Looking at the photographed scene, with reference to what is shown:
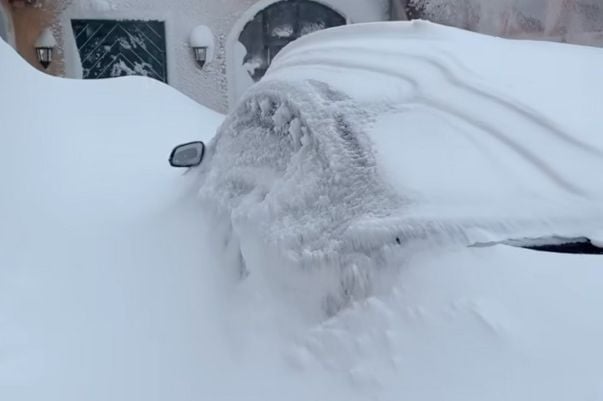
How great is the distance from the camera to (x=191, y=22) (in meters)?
8.47

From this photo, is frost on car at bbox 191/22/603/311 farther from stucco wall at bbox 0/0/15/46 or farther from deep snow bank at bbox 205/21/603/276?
stucco wall at bbox 0/0/15/46

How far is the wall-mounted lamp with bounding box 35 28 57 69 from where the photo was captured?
320 inches

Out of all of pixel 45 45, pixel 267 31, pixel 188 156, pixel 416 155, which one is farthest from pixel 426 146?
pixel 45 45

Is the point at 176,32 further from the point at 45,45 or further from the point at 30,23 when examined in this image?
the point at 30,23

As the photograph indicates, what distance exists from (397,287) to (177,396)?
0.55m

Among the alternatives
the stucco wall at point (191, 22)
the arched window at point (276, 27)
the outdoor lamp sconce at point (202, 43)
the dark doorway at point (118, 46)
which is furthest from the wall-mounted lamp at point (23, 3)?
the arched window at point (276, 27)

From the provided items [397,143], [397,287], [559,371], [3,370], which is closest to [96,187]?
[3,370]

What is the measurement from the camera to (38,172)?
2.68 meters

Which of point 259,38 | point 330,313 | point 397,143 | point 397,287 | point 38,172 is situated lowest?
point 259,38

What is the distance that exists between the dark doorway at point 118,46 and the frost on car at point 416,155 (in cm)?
687

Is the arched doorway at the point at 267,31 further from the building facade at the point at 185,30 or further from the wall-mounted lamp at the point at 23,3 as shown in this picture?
the wall-mounted lamp at the point at 23,3

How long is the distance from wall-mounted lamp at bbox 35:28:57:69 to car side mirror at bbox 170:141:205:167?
6.35m

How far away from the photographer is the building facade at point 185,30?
26.7 feet

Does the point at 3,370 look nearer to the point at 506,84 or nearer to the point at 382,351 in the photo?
the point at 382,351
